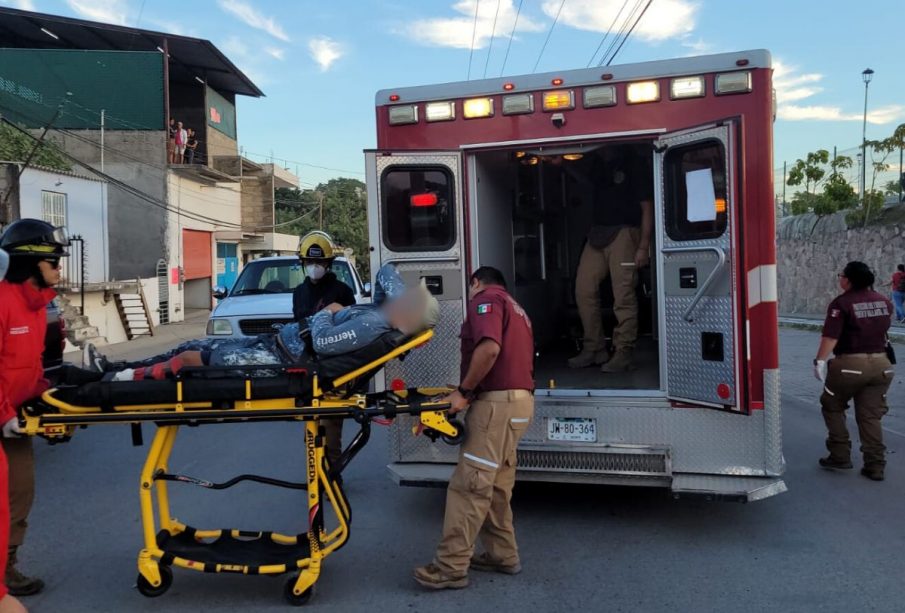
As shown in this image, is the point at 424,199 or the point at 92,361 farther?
the point at 424,199

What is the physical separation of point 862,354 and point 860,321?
0.92ft

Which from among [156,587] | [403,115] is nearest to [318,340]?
[156,587]

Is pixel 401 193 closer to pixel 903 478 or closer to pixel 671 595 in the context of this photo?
pixel 671 595

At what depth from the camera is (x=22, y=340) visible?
425cm

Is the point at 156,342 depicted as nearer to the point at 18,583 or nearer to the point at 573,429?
the point at 18,583

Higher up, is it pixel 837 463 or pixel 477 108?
pixel 477 108

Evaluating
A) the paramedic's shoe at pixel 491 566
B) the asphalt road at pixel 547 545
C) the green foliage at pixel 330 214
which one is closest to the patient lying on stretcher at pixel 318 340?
the asphalt road at pixel 547 545

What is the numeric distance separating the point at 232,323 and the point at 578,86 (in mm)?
6527

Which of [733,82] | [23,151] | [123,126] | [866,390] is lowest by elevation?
[866,390]

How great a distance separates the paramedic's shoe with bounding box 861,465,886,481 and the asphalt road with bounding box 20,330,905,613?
72 millimetres

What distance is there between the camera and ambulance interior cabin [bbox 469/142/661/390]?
6555 millimetres

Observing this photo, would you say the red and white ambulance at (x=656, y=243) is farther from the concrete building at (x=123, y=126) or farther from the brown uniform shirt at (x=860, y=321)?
the concrete building at (x=123, y=126)

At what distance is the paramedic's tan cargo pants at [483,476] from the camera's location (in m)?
4.48

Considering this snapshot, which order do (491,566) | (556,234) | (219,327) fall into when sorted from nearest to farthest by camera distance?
(491,566) → (556,234) → (219,327)
